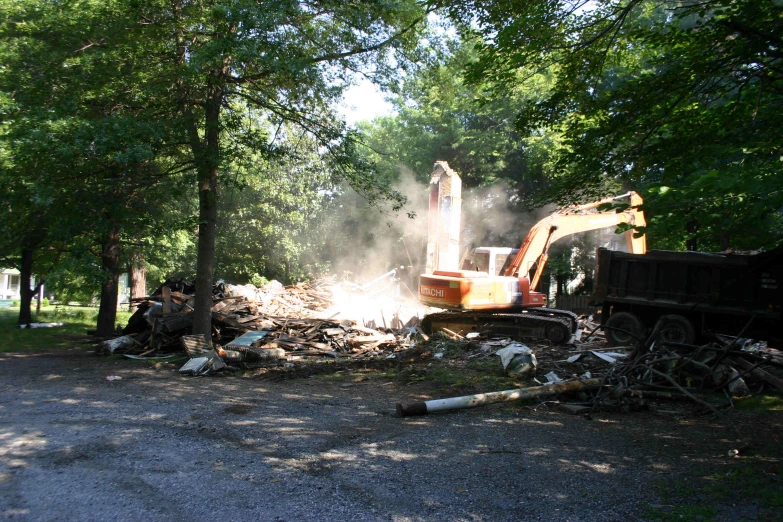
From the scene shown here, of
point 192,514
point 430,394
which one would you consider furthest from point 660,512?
point 430,394

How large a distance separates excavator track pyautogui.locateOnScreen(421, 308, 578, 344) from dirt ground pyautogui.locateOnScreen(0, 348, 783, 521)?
7.20 metres

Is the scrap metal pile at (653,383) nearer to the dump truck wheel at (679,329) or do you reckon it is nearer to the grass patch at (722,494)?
the grass patch at (722,494)

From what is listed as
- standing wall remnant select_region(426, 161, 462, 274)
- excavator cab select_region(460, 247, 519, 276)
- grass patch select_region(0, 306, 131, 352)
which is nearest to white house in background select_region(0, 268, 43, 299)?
grass patch select_region(0, 306, 131, 352)

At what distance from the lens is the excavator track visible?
1538 centimetres

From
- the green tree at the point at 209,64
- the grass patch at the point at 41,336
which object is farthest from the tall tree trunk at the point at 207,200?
the grass patch at the point at 41,336

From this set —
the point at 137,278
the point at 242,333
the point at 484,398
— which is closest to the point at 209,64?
the point at 242,333

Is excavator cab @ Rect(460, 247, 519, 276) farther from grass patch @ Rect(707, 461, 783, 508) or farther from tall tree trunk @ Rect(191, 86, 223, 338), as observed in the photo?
grass patch @ Rect(707, 461, 783, 508)

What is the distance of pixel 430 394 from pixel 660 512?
17.3 ft

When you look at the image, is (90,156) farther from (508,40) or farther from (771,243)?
(771,243)

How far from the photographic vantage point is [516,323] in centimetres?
1588

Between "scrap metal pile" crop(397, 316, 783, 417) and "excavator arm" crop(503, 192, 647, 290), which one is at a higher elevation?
"excavator arm" crop(503, 192, 647, 290)

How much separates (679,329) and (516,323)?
13.4 ft

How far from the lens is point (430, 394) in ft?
31.0

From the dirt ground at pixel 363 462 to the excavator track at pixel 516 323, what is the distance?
284 inches
